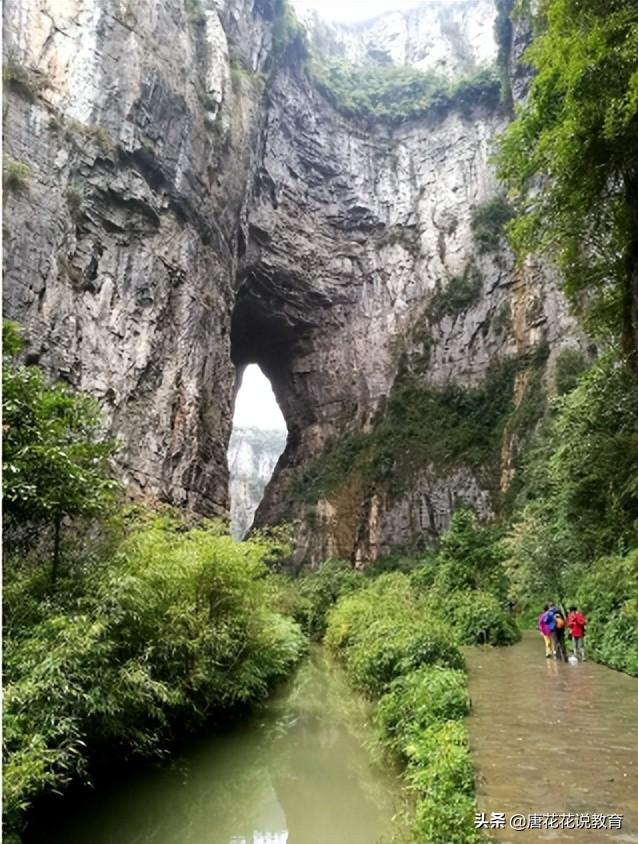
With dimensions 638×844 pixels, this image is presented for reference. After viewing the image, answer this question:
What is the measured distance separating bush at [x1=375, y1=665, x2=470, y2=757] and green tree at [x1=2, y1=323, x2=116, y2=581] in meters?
4.04

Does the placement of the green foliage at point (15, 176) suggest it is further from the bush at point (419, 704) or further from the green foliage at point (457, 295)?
the green foliage at point (457, 295)

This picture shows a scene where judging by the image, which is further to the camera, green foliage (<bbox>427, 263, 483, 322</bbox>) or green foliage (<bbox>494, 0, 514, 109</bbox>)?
green foliage (<bbox>494, 0, 514, 109</bbox>)

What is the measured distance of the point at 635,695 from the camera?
7539 millimetres

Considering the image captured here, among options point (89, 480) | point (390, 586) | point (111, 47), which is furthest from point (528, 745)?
point (111, 47)

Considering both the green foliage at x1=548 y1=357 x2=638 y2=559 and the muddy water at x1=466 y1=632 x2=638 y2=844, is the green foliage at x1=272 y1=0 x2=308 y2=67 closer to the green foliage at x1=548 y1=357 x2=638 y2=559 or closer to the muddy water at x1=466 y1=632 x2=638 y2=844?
the green foliage at x1=548 y1=357 x2=638 y2=559

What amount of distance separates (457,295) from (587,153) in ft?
83.5

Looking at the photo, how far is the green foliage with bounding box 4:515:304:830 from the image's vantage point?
16.1 ft

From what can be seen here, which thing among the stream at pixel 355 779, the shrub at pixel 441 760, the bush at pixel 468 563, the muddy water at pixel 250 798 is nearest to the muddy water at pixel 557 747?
the stream at pixel 355 779

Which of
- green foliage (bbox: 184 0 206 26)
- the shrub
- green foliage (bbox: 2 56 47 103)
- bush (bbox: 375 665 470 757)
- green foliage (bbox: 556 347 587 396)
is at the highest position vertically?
green foliage (bbox: 184 0 206 26)

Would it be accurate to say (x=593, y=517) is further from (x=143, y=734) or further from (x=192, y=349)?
(x=192, y=349)

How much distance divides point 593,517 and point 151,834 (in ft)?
20.7

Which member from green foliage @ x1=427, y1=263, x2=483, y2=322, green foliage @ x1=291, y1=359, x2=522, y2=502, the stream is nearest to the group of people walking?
the stream

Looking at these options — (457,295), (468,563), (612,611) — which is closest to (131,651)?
(612,611)

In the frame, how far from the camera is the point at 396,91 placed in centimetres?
3728
